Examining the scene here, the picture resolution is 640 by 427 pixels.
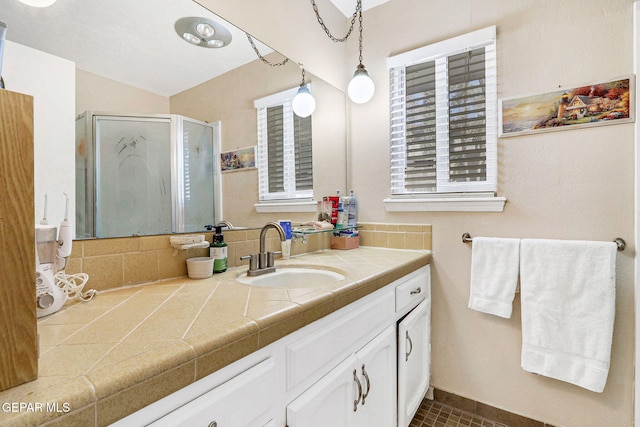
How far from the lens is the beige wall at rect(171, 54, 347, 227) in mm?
1218

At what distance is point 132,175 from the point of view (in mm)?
1003

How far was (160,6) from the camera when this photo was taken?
1064 mm

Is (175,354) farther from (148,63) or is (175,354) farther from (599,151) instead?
(599,151)

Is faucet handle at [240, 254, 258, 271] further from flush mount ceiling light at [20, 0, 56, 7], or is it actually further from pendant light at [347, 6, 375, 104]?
pendant light at [347, 6, 375, 104]

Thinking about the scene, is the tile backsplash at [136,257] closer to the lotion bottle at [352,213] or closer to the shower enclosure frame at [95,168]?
the shower enclosure frame at [95,168]

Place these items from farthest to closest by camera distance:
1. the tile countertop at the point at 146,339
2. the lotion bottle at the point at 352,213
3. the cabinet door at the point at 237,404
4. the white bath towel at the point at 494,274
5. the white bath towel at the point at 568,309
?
the lotion bottle at the point at 352,213, the white bath towel at the point at 494,274, the white bath towel at the point at 568,309, the cabinet door at the point at 237,404, the tile countertop at the point at 146,339

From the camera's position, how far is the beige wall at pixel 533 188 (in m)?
1.31

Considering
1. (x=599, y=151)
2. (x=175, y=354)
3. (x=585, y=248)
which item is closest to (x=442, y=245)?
(x=585, y=248)

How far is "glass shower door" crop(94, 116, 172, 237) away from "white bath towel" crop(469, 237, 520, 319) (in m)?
1.44

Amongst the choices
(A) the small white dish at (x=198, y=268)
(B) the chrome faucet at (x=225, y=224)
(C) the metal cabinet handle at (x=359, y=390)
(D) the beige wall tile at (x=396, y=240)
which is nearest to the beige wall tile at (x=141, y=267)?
(A) the small white dish at (x=198, y=268)

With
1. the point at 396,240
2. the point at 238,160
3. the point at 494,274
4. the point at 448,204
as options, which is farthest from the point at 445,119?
the point at 238,160

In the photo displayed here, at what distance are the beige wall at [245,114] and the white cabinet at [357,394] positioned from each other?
2.41 ft

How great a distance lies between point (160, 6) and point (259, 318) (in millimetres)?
1103

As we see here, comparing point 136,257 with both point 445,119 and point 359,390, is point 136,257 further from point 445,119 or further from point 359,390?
point 445,119
